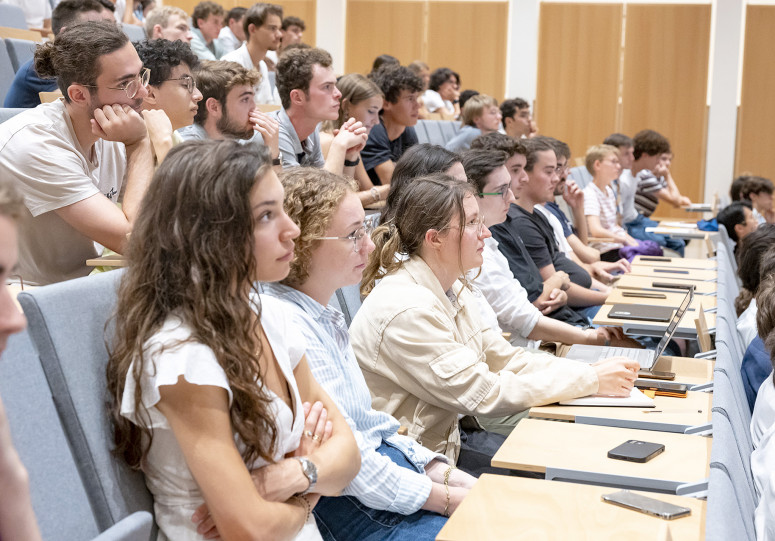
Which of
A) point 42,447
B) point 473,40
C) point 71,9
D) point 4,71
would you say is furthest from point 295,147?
point 473,40

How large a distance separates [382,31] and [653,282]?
7660 mm

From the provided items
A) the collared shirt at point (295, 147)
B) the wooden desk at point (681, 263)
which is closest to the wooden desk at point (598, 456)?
the collared shirt at point (295, 147)

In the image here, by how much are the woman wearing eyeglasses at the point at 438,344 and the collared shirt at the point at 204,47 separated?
442cm

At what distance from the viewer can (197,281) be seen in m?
1.25

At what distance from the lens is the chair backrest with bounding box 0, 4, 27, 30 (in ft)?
16.5

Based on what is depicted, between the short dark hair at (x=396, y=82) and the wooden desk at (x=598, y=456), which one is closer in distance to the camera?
the wooden desk at (x=598, y=456)

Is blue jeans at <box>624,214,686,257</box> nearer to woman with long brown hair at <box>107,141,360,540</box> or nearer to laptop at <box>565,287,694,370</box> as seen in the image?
laptop at <box>565,287,694,370</box>

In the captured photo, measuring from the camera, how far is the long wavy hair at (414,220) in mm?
2254

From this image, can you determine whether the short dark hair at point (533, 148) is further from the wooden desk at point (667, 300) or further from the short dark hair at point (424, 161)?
the short dark hair at point (424, 161)

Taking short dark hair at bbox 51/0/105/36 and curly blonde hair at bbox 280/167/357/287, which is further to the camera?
short dark hair at bbox 51/0/105/36

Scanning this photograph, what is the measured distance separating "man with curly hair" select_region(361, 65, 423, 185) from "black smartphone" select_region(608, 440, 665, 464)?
288cm

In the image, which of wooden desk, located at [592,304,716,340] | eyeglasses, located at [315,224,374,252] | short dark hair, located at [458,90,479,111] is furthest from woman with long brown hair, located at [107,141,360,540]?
short dark hair, located at [458,90,479,111]

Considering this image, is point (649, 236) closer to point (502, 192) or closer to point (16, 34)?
point (502, 192)

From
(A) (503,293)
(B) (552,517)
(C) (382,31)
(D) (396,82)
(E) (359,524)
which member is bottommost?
(E) (359,524)
